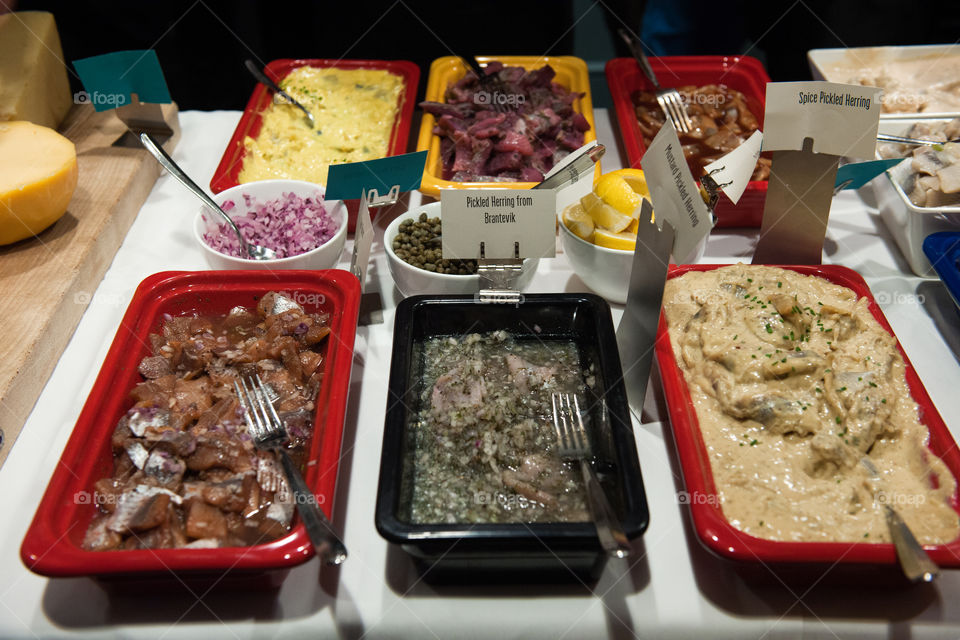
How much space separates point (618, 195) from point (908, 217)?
1.01m

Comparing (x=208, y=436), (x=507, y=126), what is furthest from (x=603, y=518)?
(x=507, y=126)

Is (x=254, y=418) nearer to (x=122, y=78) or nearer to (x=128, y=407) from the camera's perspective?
(x=128, y=407)

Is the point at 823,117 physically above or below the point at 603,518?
above

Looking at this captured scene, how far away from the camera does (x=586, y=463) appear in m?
1.51

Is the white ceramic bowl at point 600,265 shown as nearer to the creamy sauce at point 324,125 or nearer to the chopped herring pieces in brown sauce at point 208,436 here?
the chopped herring pieces in brown sauce at point 208,436

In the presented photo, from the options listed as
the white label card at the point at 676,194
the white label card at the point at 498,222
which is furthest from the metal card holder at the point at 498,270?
the white label card at the point at 676,194

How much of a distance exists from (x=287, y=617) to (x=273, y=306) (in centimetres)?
87

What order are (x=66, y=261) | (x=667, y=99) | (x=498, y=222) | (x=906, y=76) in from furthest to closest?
(x=906, y=76), (x=667, y=99), (x=66, y=261), (x=498, y=222)

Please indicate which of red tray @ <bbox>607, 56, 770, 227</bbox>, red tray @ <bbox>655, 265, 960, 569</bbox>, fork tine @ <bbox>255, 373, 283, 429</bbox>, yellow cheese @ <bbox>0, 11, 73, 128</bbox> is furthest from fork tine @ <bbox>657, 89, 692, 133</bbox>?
yellow cheese @ <bbox>0, 11, 73, 128</bbox>

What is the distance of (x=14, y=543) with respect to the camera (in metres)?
1.58

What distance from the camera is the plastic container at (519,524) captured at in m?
1.30

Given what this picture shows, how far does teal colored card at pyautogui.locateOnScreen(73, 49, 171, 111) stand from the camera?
2635 mm

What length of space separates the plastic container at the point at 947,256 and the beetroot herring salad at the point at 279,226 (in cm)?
191

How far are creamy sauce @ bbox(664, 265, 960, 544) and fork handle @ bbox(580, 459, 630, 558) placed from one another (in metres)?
0.27
